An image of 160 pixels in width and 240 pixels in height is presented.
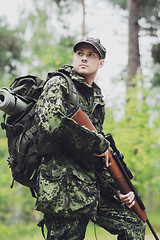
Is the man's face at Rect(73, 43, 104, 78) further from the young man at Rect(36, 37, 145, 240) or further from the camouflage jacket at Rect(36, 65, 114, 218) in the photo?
the camouflage jacket at Rect(36, 65, 114, 218)

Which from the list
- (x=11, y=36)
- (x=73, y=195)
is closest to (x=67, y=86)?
(x=73, y=195)

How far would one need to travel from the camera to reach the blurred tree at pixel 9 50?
513 inches

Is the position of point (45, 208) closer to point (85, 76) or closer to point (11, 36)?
point (85, 76)

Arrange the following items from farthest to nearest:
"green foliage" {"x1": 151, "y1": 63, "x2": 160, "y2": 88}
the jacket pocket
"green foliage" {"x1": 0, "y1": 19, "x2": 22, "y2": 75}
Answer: "green foliage" {"x1": 0, "y1": 19, "x2": 22, "y2": 75}, "green foliage" {"x1": 151, "y1": 63, "x2": 160, "y2": 88}, the jacket pocket

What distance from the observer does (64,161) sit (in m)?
2.80

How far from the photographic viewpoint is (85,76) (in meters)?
3.17

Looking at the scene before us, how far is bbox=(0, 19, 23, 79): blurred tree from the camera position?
513 inches

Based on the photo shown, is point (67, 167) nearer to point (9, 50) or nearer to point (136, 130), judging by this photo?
point (136, 130)

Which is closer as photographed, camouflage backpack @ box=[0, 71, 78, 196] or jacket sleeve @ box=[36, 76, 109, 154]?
jacket sleeve @ box=[36, 76, 109, 154]

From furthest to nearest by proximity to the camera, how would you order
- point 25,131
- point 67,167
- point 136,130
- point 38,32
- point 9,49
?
point 38,32 < point 9,49 < point 136,130 < point 25,131 < point 67,167

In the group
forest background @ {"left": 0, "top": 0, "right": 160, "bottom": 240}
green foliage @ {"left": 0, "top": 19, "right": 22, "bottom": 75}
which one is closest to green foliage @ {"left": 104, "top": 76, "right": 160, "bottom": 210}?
forest background @ {"left": 0, "top": 0, "right": 160, "bottom": 240}

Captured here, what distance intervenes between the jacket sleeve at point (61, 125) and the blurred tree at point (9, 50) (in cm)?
1059

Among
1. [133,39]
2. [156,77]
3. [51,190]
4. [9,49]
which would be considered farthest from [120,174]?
[9,49]

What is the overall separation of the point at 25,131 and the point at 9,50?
11.1 meters
